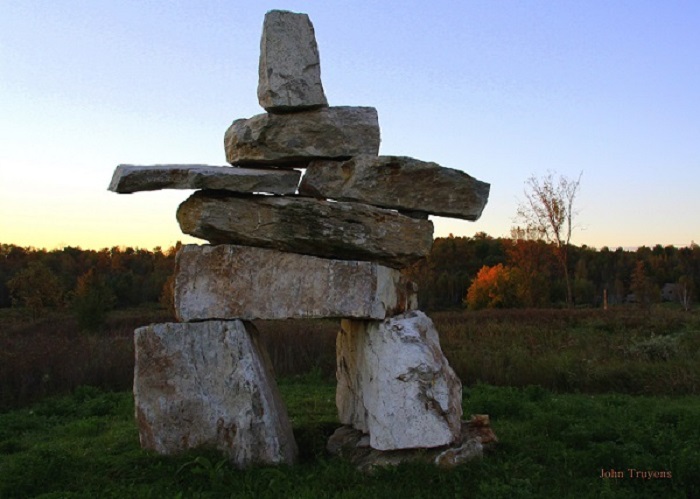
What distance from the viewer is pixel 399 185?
6684mm

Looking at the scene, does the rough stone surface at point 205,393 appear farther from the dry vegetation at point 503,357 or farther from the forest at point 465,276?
the forest at point 465,276

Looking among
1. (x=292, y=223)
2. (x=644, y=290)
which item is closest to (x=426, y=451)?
(x=292, y=223)

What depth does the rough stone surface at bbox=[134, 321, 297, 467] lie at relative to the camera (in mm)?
6258

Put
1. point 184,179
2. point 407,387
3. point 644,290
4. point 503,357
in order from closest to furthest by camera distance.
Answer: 1. point 407,387
2. point 184,179
3. point 503,357
4. point 644,290

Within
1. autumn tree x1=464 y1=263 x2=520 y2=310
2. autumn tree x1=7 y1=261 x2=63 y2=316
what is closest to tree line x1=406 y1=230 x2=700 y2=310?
autumn tree x1=464 y1=263 x2=520 y2=310

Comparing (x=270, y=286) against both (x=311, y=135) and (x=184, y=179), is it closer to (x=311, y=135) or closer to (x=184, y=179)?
(x=184, y=179)

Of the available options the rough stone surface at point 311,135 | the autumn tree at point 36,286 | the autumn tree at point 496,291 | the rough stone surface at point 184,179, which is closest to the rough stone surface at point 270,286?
the rough stone surface at point 184,179

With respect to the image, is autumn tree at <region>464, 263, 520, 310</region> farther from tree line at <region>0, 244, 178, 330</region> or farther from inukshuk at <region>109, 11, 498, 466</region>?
inukshuk at <region>109, 11, 498, 466</region>

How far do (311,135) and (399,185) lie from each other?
998 mm

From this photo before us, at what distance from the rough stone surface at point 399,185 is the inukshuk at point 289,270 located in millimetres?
13

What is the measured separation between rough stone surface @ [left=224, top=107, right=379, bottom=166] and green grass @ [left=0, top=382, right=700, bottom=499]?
2.93m

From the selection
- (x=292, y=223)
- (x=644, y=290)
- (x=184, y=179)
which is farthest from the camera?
(x=644, y=290)

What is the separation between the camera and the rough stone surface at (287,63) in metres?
6.54

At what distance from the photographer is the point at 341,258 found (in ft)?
22.0
